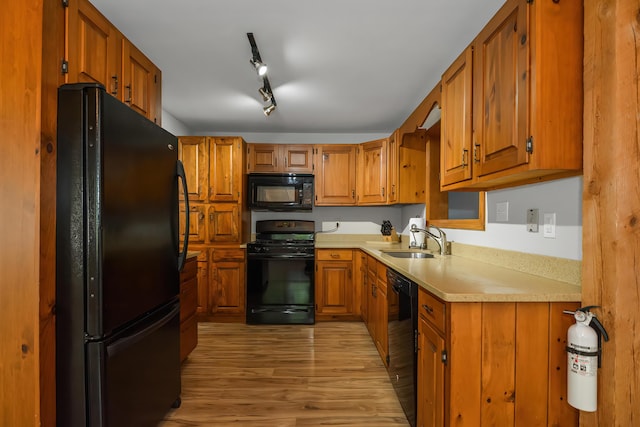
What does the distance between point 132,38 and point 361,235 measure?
10.1 ft

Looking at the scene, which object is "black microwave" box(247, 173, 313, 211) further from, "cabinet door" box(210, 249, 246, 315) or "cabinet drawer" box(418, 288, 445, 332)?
"cabinet drawer" box(418, 288, 445, 332)

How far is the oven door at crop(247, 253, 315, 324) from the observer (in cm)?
337

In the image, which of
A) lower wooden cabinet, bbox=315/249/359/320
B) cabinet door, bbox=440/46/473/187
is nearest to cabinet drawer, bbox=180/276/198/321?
lower wooden cabinet, bbox=315/249/359/320

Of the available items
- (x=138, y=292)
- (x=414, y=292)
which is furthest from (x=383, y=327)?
(x=138, y=292)

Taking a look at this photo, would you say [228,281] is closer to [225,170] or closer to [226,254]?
[226,254]

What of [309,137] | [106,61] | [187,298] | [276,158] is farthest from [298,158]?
[106,61]

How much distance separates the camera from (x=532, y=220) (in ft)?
5.13

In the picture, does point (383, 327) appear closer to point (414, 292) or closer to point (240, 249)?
point (414, 292)

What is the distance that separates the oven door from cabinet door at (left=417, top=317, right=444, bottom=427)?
2008 mm

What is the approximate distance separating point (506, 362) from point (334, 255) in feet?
7.80

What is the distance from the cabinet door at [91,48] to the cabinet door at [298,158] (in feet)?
7.28

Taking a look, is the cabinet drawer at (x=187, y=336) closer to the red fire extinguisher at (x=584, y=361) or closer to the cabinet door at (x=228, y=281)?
the cabinet door at (x=228, y=281)

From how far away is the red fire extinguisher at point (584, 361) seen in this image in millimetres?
1031

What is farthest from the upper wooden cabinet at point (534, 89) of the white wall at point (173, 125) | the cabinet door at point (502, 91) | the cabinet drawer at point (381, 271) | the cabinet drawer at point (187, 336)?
the white wall at point (173, 125)
